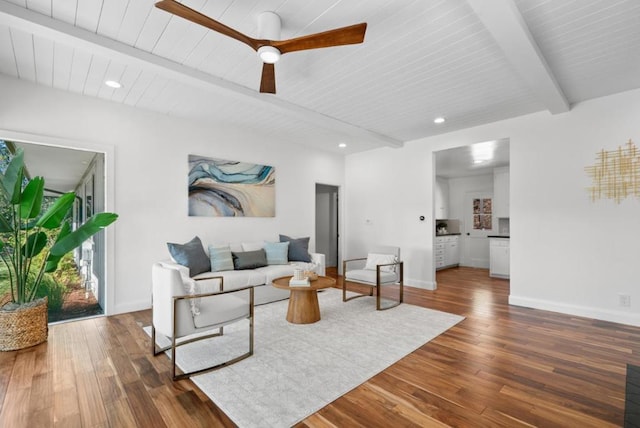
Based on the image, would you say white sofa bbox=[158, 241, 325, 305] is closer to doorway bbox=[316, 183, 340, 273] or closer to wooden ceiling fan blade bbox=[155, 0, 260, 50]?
wooden ceiling fan blade bbox=[155, 0, 260, 50]

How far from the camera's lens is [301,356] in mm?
2744

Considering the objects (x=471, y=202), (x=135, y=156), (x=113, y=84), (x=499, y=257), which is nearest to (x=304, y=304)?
(x=135, y=156)

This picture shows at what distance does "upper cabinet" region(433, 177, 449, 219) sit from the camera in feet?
27.6

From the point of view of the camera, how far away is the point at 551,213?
420 centimetres

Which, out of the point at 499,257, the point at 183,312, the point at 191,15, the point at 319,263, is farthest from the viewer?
the point at 499,257

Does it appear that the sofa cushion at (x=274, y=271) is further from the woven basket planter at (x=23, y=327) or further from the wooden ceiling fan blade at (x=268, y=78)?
the wooden ceiling fan blade at (x=268, y=78)

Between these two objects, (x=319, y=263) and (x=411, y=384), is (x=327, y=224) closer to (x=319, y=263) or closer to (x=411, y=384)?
(x=319, y=263)

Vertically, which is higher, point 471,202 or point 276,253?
point 471,202

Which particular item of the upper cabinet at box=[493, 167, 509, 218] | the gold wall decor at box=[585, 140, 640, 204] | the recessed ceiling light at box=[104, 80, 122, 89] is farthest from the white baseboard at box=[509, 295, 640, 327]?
the recessed ceiling light at box=[104, 80, 122, 89]

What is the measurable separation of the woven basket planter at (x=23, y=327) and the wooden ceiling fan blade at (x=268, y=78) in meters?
3.17

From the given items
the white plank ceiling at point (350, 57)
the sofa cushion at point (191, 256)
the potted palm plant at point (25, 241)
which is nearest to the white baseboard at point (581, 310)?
the white plank ceiling at point (350, 57)

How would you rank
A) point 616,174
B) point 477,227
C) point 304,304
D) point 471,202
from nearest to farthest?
point 304,304, point 616,174, point 477,227, point 471,202

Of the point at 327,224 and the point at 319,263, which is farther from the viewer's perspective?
the point at 327,224

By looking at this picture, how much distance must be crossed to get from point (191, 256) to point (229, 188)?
56.4 inches
